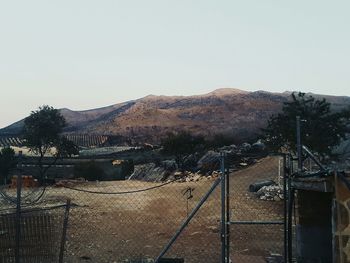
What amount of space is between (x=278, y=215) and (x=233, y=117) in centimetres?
7717

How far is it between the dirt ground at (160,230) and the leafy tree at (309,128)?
106 inches

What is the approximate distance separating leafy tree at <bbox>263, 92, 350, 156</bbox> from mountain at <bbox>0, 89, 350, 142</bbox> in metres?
53.6

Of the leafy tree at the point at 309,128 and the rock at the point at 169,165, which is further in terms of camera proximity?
the rock at the point at 169,165

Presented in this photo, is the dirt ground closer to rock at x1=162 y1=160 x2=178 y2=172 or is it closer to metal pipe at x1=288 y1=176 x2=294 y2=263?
metal pipe at x1=288 y1=176 x2=294 y2=263

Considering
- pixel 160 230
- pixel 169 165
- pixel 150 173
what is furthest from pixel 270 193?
pixel 150 173

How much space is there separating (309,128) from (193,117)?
80.1 meters

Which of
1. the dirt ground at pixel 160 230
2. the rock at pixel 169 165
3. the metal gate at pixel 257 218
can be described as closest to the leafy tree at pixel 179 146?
the rock at pixel 169 165

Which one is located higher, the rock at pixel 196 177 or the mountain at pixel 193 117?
the mountain at pixel 193 117

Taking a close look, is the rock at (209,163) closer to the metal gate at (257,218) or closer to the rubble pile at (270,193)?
the metal gate at (257,218)

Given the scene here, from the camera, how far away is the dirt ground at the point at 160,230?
37.1 ft

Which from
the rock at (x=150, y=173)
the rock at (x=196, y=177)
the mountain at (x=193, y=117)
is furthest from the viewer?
the mountain at (x=193, y=117)

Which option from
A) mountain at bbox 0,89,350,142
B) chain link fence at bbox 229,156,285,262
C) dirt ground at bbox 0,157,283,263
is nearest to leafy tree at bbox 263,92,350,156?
chain link fence at bbox 229,156,285,262

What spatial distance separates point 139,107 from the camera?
4828 inches

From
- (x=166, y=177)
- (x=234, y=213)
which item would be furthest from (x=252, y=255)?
(x=166, y=177)
